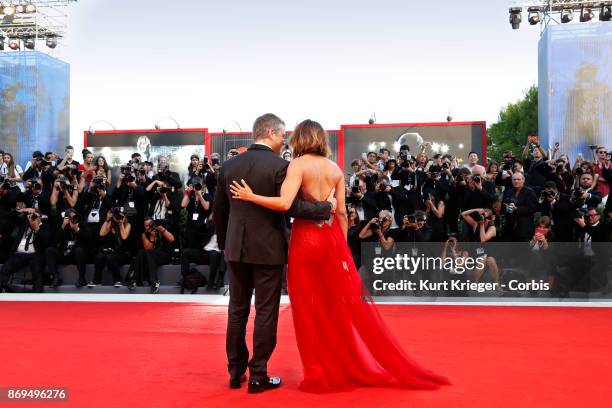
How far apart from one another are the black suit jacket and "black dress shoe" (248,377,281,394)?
2.31 feet

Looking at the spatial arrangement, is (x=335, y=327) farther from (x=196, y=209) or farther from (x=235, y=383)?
(x=196, y=209)

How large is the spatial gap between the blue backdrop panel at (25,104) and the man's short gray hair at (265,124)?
2656cm

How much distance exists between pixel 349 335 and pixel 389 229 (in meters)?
5.63

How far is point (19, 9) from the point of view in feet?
97.6

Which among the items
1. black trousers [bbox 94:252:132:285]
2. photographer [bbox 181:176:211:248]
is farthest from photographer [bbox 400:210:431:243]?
black trousers [bbox 94:252:132:285]

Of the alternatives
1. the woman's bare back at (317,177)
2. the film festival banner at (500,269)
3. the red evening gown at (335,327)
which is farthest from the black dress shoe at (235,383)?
the film festival banner at (500,269)

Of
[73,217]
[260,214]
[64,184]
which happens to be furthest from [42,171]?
[260,214]

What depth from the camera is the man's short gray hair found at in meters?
4.02

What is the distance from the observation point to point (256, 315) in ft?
13.0

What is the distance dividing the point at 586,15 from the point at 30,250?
20.9 m

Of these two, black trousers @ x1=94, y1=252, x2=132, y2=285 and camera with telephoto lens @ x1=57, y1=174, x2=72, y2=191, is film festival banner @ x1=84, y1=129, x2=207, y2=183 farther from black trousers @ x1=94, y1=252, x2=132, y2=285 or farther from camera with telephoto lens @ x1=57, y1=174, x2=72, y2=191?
black trousers @ x1=94, y1=252, x2=132, y2=285

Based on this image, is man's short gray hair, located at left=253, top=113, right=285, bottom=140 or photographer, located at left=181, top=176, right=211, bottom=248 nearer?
man's short gray hair, located at left=253, top=113, right=285, bottom=140

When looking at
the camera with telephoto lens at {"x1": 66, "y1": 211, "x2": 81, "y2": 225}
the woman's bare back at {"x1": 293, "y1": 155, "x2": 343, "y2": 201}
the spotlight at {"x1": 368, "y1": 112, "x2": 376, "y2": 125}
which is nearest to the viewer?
the woman's bare back at {"x1": 293, "y1": 155, "x2": 343, "y2": 201}

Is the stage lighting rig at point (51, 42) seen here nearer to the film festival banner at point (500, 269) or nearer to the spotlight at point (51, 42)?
the spotlight at point (51, 42)
